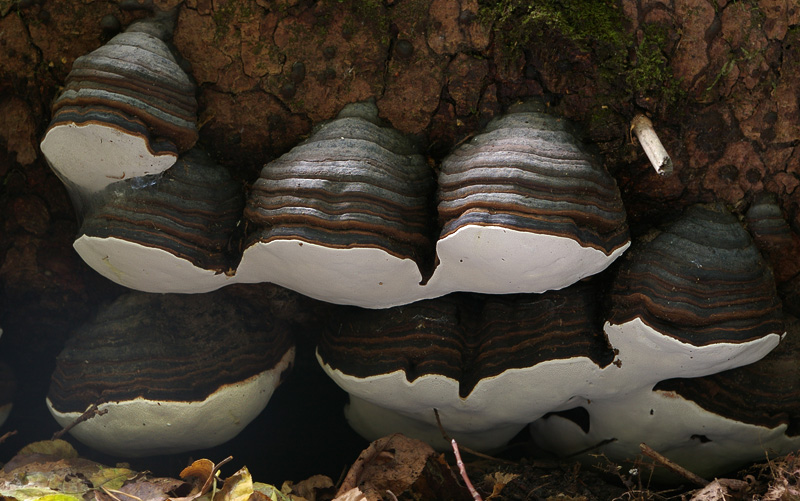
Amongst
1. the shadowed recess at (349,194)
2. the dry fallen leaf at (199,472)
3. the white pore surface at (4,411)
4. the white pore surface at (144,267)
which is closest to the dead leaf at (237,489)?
the dry fallen leaf at (199,472)

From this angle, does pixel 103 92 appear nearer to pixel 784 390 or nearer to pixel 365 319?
pixel 365 319

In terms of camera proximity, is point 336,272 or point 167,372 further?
point 167,372

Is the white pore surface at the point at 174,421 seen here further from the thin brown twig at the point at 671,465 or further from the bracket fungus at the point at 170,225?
the thin brown twig at the point at 671,465

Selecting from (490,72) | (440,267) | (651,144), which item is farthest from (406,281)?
(651,144)

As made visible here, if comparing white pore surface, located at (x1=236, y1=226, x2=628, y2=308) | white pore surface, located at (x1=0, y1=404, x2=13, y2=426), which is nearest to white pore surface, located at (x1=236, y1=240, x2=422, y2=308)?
white pore surface, located at (x1=236, y1=226, x2=628, y2=308)

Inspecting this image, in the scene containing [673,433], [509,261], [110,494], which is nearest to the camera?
[509,261]

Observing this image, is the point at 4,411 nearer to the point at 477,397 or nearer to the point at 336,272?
the point at 336,272

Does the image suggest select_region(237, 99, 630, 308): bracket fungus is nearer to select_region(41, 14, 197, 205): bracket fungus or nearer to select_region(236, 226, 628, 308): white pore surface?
select_region(236, 226, 628, 308): white pore surface
